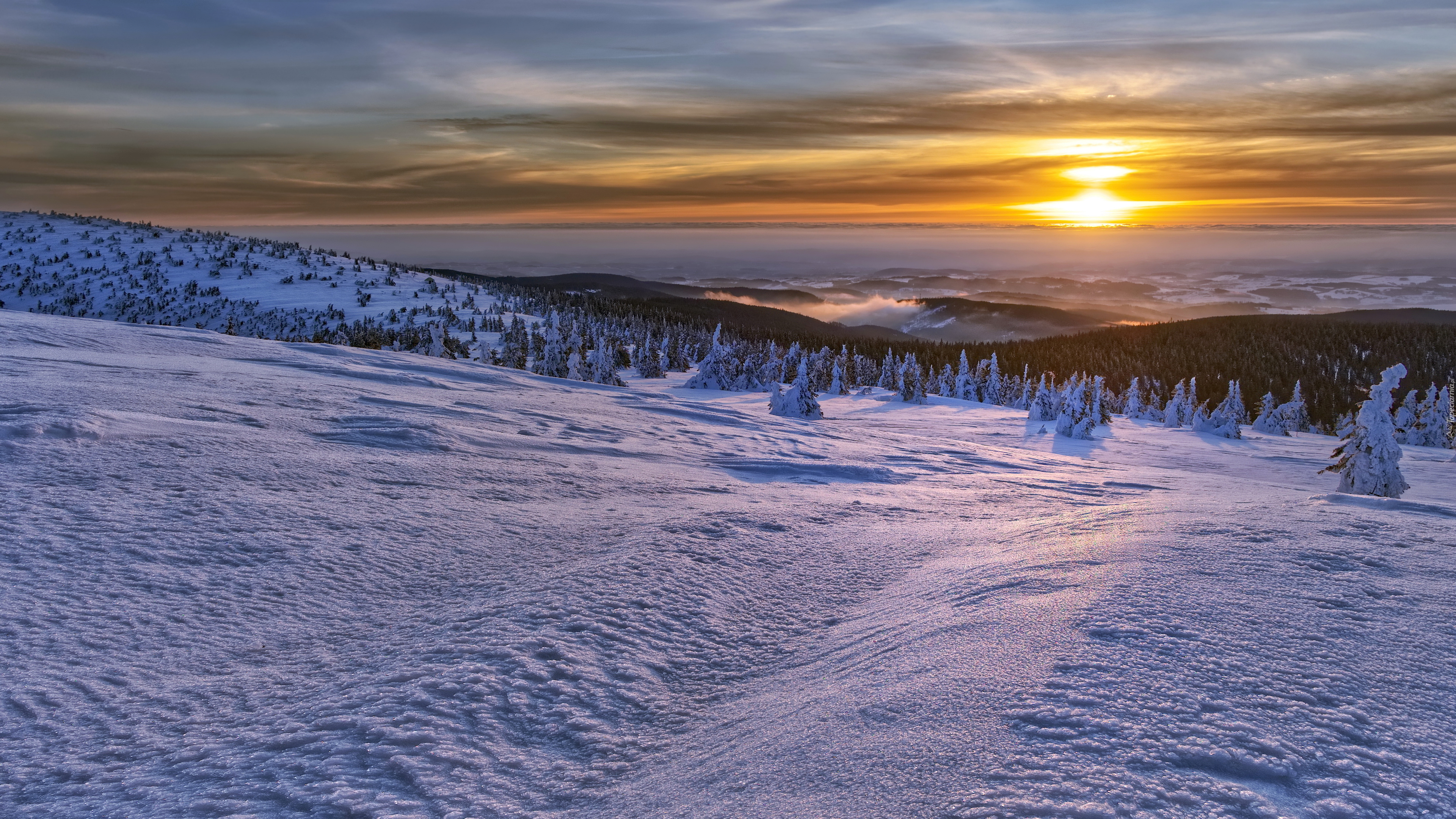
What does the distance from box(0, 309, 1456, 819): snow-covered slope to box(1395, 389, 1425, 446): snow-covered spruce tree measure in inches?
2035

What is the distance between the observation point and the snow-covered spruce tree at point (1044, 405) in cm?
4503

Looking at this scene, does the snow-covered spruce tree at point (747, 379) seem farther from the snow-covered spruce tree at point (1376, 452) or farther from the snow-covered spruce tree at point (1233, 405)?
the snow-covered spruce tree at point (1376, 452)

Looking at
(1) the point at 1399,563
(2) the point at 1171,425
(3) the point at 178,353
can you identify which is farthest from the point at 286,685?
(2) the point at 1171,425

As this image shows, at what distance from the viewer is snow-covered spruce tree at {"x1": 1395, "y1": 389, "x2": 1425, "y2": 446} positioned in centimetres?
4744

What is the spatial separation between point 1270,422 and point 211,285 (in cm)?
16506

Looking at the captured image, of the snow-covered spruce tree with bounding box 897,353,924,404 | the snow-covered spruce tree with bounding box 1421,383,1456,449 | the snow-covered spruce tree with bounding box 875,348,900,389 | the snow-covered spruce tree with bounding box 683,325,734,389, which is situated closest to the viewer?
the snow-covered spruce tree with bounding box 1421,383,1456,449

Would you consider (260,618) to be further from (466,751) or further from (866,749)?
Answer: (866,749)

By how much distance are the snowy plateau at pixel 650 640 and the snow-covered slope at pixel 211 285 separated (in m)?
97.9

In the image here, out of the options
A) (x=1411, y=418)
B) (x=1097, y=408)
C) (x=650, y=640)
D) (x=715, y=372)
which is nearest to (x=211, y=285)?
(x=715, y=372)

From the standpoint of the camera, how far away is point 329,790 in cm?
304

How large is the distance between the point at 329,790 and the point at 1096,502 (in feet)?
33.2

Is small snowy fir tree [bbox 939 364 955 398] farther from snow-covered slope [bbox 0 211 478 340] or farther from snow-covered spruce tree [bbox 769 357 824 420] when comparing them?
snow-covered slope [bbox 0 211 478 340]

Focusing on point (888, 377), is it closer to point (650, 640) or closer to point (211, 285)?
point (650, 640)

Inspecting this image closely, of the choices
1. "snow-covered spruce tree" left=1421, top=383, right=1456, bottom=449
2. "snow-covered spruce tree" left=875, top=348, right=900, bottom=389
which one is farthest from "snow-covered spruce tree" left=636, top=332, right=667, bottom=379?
"snow-covered spruce tree" left=1421, top=383, right=1456, bottom=449
